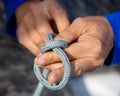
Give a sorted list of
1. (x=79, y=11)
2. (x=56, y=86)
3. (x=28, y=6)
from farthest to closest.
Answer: (x=79, y=11), (x=28, y=6), (x=56, y=86)

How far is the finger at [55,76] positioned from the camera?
0.58 metres

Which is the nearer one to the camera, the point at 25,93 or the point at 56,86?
the point at 56,86

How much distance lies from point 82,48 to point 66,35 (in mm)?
49

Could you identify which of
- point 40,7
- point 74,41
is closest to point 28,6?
point 40,7

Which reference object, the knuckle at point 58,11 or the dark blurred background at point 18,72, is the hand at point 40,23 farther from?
the dark blurred background at point 18,72

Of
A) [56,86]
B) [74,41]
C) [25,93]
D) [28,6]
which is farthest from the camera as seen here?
[25,93]

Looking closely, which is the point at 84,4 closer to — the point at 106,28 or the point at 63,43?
the point at 106,28

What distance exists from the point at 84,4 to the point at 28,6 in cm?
96

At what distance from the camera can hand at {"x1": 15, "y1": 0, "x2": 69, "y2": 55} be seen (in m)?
0.74

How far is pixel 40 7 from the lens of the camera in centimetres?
78

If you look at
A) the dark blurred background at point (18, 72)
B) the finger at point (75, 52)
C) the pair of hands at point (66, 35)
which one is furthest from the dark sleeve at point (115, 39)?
the dark blurred background at point (18, 72)

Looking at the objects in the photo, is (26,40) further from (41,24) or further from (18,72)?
(18,72)

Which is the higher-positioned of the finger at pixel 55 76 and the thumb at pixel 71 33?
the thumb at pixel 71 33

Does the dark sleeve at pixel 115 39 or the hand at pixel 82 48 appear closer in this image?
the hand at pixel 82 48
